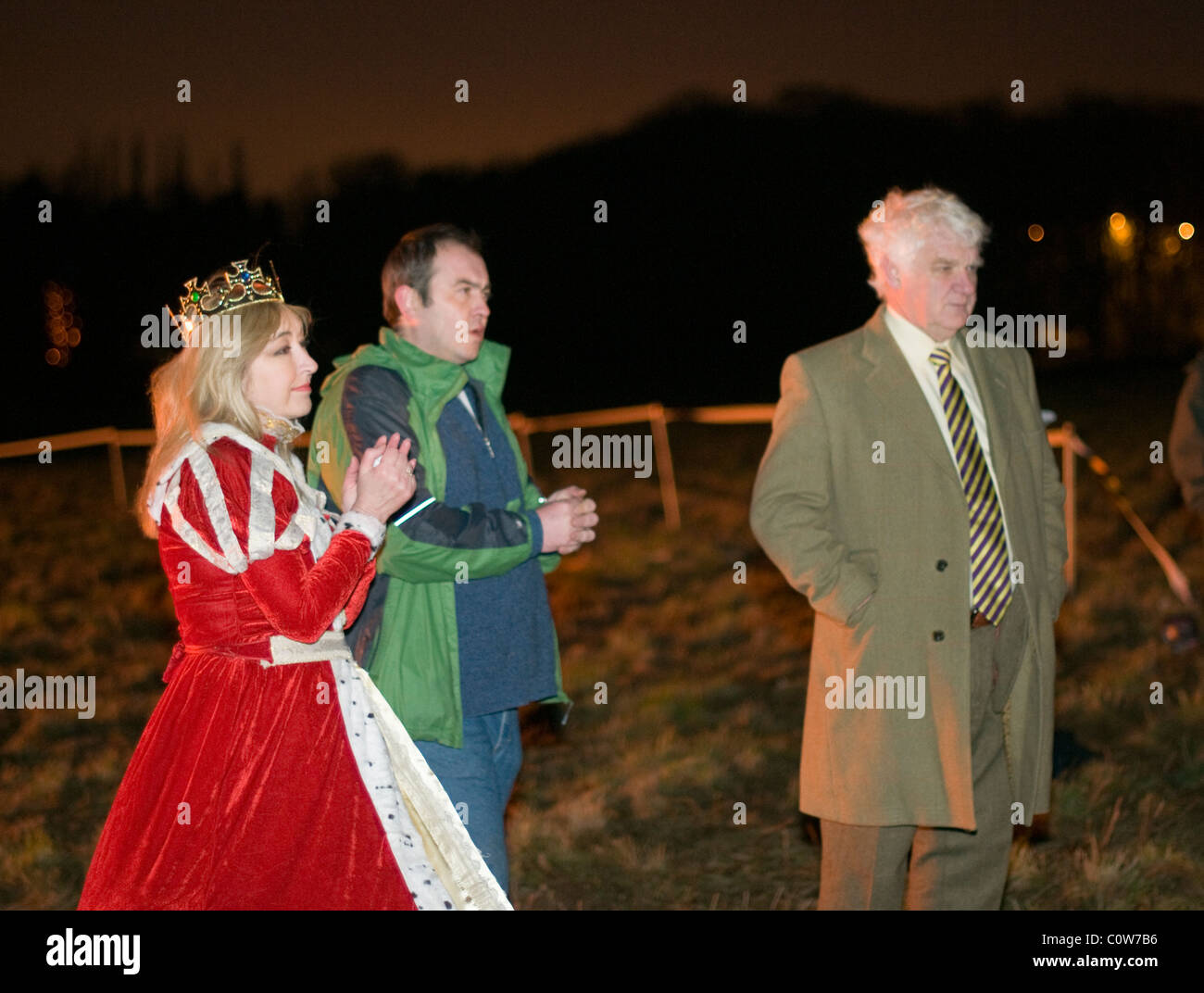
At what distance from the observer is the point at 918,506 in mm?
3918

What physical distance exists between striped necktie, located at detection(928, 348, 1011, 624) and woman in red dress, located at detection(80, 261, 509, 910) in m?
1.50

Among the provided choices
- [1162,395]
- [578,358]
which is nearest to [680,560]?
[1162,395]

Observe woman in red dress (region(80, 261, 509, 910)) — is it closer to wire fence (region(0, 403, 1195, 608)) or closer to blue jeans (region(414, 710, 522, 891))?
blue jeans (region(414, 710, 522, 891))

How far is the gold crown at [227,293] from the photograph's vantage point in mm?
3311

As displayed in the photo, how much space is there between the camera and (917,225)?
12.8 feet

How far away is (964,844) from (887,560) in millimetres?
823

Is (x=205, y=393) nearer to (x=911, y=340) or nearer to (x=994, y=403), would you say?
(x=911, y=340)

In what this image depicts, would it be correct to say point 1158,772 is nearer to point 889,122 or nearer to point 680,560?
point 680,560

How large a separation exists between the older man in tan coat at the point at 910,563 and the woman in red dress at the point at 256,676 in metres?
1.14

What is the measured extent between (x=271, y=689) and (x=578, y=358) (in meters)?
44.5

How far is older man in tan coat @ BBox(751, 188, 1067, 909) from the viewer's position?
3.90 m

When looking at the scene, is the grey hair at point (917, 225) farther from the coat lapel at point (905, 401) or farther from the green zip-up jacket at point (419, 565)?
the green zip-up jacket at point (419, 565)

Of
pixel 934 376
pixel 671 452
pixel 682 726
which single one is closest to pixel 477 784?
pixel 934 376

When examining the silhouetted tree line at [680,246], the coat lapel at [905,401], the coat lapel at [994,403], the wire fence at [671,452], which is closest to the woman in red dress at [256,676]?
the coat lapel at [905,401]
